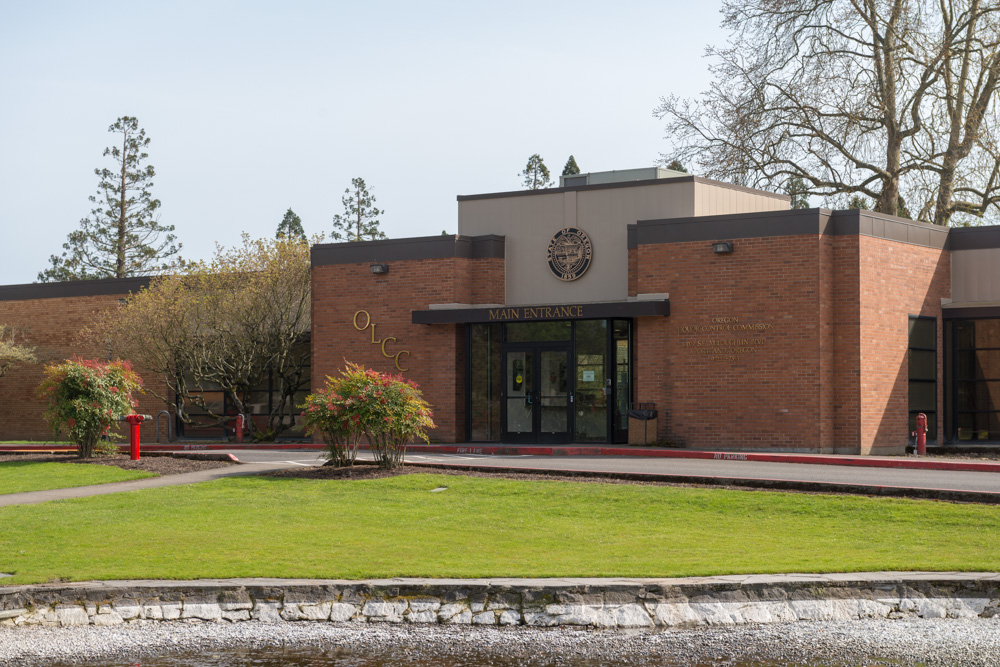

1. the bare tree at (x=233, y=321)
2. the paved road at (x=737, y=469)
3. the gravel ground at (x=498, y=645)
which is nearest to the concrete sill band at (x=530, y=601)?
the gravel ground at (x=498, y=645)

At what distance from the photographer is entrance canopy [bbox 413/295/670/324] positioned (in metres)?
22.2

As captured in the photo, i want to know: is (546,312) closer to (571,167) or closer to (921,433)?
(921,433)

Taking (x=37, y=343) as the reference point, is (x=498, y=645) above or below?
below

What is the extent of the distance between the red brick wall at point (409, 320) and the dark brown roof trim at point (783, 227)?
4.02 m

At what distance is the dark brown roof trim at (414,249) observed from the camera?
24.6 metres

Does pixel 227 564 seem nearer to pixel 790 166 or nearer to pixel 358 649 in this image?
pixel 358 649

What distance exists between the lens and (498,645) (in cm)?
830

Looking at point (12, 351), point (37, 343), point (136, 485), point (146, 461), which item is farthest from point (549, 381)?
point (37, 343)

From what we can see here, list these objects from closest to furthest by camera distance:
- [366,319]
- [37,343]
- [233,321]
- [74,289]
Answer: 1. [366,319]
2. [233,321]
3. [74,289]
4. [37,343]

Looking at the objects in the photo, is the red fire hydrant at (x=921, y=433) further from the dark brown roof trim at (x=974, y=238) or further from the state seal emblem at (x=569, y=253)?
the state seal emblem at (x=569, y=253)

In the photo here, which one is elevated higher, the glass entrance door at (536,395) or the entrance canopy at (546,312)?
the entrance canopy at (546,312)

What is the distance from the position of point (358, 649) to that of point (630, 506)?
5.94m

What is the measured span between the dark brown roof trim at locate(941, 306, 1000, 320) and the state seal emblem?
761cm

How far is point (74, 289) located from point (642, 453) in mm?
18595
